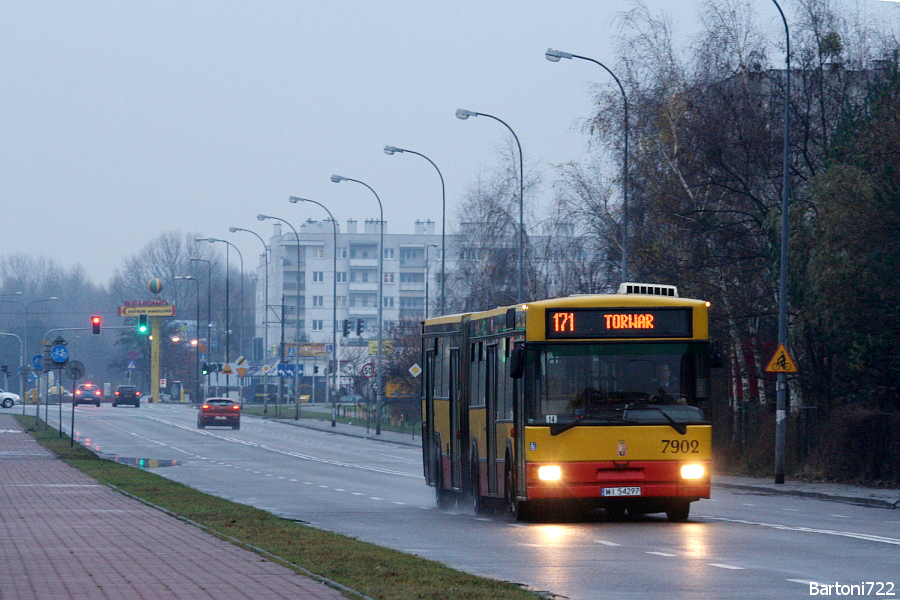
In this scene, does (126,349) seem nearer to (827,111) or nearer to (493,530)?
(827,111)

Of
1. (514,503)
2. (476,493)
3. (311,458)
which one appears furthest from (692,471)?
(311,458)

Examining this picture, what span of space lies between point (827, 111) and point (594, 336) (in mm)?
20146

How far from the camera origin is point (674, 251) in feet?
126

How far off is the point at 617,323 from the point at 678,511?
2722 mm

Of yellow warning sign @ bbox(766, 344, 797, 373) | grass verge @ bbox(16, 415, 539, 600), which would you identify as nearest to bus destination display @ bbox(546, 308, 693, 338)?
grass verge @ bbox(16, 415, 539, 600)

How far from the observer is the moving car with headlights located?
68625mm

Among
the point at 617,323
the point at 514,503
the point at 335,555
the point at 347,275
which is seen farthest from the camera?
the point at 347,275

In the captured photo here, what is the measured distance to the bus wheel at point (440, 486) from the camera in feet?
80.9

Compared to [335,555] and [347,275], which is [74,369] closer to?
[335,555]

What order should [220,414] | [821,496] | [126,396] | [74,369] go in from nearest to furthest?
1. [821,496]
2. [74,369]
3. [220,414]
4. [126,396]

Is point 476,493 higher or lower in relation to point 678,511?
higher

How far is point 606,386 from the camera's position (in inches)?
765

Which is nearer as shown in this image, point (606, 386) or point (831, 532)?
point (831, 532)

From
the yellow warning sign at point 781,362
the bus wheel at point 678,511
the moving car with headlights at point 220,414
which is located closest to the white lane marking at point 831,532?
the bus wheel at point 678,511
